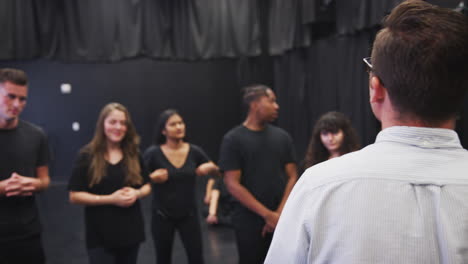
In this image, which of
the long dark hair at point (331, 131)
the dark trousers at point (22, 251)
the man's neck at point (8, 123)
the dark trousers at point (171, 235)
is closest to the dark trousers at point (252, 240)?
the dark trousers at point (171, 235)

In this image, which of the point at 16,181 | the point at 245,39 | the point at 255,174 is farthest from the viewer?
the point at 245,39

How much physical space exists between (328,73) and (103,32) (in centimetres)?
266

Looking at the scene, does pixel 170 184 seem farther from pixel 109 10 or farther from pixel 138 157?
pixel 109 10

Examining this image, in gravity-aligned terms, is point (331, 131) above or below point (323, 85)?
below

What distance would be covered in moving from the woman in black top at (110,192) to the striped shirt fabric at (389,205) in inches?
72.7

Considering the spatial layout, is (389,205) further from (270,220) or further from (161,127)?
(161,127)

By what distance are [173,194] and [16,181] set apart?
1.05 metres

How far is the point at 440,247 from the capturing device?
0.68 meters

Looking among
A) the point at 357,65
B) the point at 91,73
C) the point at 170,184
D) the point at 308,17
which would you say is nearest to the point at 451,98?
the point at 170,184

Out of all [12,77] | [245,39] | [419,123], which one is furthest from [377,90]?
[245,39]

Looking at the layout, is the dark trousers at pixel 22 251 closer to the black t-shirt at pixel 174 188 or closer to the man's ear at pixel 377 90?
the black t-shirt at pixel 174 188

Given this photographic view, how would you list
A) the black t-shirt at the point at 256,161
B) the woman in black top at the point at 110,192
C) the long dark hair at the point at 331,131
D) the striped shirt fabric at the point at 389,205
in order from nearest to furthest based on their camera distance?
1. the striped shirt fabric at the point at 389,205
2. the woman in black top at the point at 110,192
3. the long dark hair at the point at 331,131
4. the black t-shirt at the point at 256,161

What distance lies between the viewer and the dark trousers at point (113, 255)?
2404 millimetres

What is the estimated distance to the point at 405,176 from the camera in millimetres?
696
